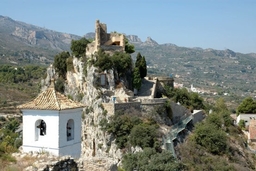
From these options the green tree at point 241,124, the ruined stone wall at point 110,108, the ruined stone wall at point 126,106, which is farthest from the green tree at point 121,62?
the green tree at point 241,124

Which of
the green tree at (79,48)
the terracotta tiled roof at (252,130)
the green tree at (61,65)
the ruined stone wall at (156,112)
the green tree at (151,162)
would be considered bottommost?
the terracotta tiled roof at (252,130)

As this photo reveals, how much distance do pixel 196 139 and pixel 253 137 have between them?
17444mm

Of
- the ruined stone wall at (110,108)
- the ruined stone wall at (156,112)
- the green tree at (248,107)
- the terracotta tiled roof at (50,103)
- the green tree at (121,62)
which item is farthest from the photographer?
the green tree at (248,107)

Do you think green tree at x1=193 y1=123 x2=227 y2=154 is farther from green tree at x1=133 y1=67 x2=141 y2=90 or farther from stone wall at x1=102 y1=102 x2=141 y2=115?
green tree at x1=133 y1=67 x2=141 y2=90

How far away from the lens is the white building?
11406 millimetres

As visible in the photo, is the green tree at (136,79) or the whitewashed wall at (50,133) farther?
the green tree at (136,79)

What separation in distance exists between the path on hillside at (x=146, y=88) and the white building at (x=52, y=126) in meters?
25.7

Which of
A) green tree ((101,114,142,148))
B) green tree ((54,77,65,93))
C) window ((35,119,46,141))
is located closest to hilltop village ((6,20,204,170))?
green tree ((54,77,65,93))

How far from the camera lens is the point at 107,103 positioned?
3244cm

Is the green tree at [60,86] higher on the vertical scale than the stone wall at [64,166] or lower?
higher

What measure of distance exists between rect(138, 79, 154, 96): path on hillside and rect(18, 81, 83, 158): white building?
25675 millimetres

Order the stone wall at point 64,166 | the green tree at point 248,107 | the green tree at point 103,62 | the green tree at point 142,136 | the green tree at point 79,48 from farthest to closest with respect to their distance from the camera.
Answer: the green tree at point 248,107, the green tree at point 79,48, the green tree at point 103,62, the green tree at point 142,136, the stone wall at point 64,166

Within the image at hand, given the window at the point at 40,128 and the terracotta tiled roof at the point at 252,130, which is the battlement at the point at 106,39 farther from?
the window at the point at 40,128

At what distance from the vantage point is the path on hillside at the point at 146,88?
124 ft
